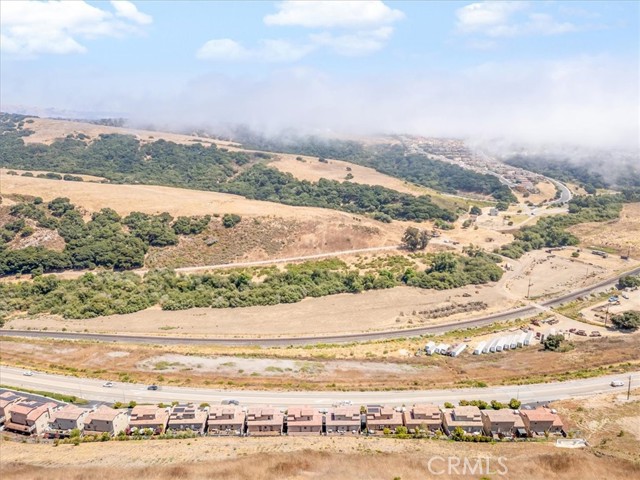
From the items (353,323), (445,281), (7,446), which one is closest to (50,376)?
(7,446)

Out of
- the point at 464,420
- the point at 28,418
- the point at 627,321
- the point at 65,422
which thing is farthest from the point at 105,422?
the point at 627,321

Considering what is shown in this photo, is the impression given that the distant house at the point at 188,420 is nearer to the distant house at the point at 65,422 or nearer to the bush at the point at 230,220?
the distant house at the point at 65,422

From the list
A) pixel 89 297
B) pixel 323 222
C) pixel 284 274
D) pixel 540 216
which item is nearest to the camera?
pixel 89 297

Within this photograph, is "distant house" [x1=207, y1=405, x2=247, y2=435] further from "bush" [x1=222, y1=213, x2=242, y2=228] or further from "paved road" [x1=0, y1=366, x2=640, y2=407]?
"bush" [x1=222, y1=213, x2=242, y2=228]

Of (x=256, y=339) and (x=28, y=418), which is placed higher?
(x=28, y=418)

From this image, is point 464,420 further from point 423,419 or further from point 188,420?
point 188,420

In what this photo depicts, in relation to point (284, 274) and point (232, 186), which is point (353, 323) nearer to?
point (284, 274)
